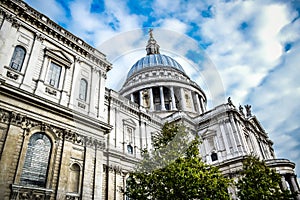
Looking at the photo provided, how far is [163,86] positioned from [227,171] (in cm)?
2364

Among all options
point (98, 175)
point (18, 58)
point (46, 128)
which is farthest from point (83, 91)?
point (98, 175)

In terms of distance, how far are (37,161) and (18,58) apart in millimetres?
7932

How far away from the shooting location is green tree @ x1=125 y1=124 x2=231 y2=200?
1334cm

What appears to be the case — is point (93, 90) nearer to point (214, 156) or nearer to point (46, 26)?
point (46, 26)

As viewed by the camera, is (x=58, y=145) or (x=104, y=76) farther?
(x=104, y=76)

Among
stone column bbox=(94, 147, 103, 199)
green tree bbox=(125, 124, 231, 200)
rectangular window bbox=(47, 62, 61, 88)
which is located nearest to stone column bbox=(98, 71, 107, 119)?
stone column bbox=(94, 147, 103, 199)

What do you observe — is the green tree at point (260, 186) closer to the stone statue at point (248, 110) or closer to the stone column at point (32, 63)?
the stone column at point (32, 63)

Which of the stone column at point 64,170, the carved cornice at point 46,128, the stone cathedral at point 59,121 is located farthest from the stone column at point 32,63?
the stone column at point 64,170

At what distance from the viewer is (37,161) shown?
14.1 metres

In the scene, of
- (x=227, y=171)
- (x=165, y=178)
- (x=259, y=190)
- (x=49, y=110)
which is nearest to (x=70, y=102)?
(x=49, y=110)

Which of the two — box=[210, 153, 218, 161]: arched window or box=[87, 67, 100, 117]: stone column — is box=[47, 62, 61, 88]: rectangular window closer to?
box=[87, 67, 100, 117]: stone column

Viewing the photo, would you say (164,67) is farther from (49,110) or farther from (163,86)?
(49,110)

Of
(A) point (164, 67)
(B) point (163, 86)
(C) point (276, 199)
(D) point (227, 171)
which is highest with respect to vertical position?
(A) point (164, 67)

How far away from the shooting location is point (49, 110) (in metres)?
15.8
